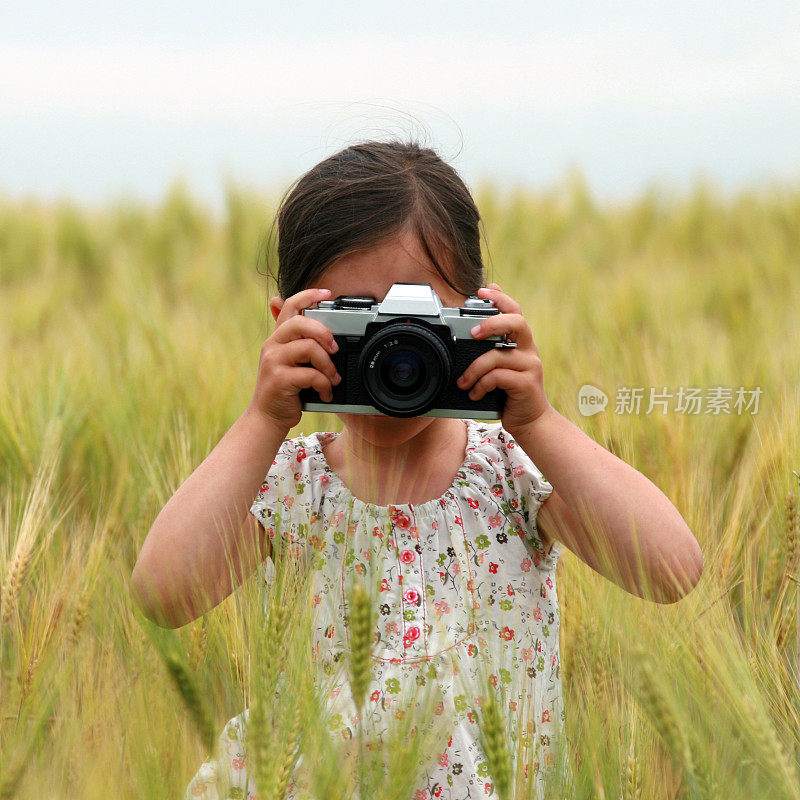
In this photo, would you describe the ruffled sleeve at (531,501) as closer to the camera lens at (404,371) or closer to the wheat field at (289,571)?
the wheat field at (289,571)

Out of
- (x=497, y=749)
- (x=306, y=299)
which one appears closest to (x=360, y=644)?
(x=497, y=749)

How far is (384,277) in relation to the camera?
111 cm

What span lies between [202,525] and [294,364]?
0.70 feet

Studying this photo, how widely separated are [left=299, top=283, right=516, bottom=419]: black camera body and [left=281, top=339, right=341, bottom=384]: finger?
17 mm

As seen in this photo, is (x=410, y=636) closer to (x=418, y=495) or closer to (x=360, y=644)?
(x=418, y=495)

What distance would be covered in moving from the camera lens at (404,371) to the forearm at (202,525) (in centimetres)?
14

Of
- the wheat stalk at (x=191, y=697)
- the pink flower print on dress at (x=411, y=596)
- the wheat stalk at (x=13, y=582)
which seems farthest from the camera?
the pink flower print on dress at (x=411, y=596)

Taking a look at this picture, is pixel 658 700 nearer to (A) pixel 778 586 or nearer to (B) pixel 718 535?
(A) pixel 778 586

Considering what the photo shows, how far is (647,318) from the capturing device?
3.02 metres

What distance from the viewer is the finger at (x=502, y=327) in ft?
3.44

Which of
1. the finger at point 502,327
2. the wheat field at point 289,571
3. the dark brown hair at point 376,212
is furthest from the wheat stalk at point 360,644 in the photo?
the dark brown hair at point 376,212

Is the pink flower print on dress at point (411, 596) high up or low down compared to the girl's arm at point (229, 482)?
down

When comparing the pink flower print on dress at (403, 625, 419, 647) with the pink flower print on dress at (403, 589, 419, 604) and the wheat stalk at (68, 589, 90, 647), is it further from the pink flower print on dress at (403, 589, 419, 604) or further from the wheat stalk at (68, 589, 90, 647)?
the wheat stalk at (68, 589, 90, 647)

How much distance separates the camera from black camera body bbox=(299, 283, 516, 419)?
3.38 feet
